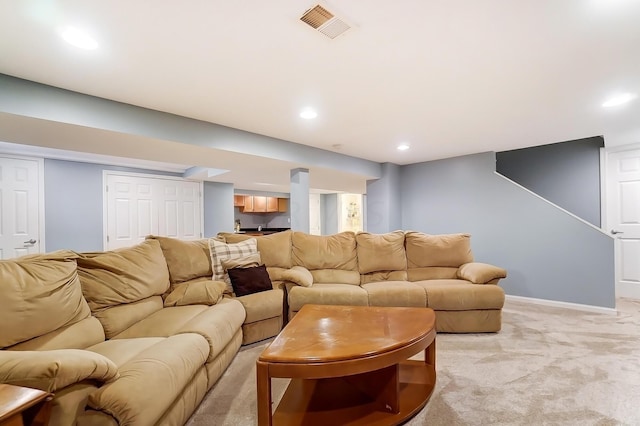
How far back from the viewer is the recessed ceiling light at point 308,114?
9.72ft

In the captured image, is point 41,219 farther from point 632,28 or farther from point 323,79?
point 632,28

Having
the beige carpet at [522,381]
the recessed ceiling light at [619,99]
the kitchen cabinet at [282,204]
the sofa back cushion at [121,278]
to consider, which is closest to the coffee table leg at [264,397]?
the beige carpet at [522,381]

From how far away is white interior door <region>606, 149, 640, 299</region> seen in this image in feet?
14.0

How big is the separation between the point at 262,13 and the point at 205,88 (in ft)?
3.53

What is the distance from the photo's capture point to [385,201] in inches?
217

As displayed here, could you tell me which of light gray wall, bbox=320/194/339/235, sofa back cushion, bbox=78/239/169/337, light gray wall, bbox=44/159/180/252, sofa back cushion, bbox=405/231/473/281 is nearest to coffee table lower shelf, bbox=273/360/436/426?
sofa back cushion, bbox=78/239/169/337

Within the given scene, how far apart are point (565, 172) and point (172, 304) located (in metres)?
5.89

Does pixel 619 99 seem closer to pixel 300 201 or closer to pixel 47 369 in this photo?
pixel 300 201

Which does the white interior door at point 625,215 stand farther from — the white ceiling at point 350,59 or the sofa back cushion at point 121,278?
the sofa back cushion at point 121,278

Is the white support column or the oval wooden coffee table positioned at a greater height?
the white support column

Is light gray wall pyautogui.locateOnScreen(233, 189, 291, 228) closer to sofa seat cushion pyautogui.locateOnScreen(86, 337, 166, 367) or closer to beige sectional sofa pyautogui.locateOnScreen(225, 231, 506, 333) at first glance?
beige sectional sofa pyautogui.locateOnScreen(225, 231, 506, 333)

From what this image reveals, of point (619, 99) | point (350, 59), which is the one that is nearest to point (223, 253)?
point (350, 59)

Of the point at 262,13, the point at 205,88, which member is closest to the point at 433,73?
the point at 262,13

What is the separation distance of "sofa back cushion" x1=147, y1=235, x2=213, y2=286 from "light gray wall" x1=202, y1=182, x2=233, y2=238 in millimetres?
3478
